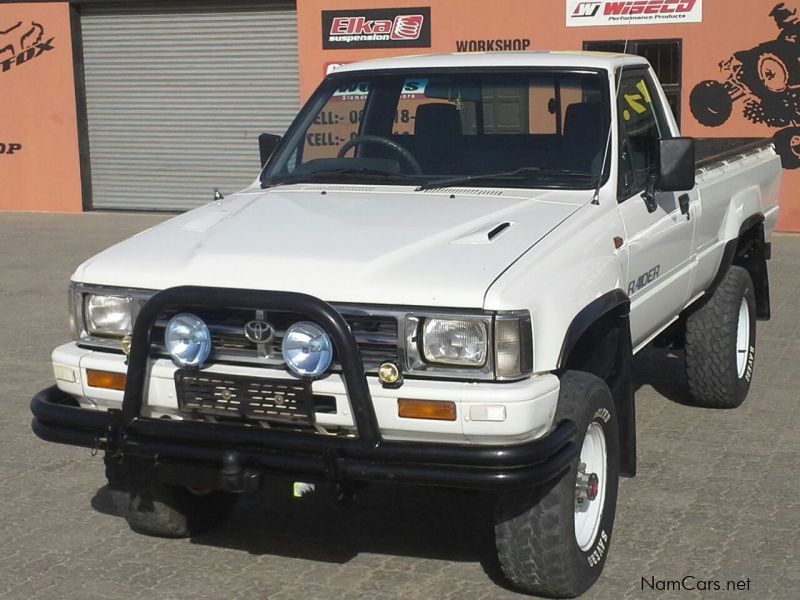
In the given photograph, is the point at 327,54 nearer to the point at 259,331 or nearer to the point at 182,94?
the point at 182,94

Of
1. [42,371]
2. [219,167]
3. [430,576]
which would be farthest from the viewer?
[219,167]

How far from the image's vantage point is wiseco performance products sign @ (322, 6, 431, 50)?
599 inches

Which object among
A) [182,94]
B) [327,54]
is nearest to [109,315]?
[327,54]

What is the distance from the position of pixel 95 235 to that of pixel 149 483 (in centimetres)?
1089

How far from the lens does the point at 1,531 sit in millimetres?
5215

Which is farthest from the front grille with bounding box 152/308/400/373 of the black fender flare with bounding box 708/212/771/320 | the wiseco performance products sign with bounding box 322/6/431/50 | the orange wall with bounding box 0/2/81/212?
the orange wall with bounding box 0/2/81/212

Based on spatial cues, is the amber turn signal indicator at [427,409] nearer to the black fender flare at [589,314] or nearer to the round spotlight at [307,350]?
the round spotlight at [307,350]

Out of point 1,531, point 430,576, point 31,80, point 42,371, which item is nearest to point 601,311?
point 430,576

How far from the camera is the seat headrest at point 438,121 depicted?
219 inches

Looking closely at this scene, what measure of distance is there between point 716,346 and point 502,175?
6.95ft

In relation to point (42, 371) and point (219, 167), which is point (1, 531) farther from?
point (219, 167)

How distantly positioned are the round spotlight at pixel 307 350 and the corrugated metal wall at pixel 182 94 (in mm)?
12760

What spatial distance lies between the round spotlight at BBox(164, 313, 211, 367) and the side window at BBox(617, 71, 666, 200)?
2.00 m

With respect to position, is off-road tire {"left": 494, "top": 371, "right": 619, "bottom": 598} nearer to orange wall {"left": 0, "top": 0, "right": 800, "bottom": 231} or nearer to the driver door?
the driver door
